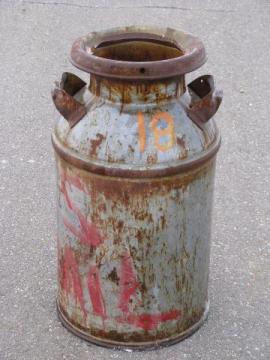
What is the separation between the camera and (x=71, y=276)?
10.9 ft

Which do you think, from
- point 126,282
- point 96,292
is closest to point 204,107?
point 126,282

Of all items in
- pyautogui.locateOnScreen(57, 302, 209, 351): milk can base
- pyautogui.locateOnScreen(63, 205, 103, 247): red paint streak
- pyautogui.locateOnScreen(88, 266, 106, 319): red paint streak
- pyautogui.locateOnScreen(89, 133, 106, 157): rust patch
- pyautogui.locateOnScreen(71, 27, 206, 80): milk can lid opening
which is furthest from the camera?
pyautogui.locateOnScreen(57, 302, 209, 351): milk can base

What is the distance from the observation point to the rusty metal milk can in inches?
114

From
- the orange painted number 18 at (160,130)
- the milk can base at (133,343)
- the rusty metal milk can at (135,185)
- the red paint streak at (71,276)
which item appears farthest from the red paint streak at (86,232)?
the milk can base at (133,343)

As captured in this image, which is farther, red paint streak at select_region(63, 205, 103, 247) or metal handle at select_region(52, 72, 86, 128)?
red paint streak at select_region(63, 205, 103, 247)

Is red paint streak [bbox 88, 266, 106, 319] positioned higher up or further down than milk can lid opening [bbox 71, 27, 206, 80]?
further down

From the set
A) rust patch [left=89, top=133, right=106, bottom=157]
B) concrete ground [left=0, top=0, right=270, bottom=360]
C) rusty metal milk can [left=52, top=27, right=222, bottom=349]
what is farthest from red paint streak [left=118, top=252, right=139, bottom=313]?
rust patch [left=89, top=133, right=106, bottom=157]

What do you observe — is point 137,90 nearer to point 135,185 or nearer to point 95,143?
point 95,143

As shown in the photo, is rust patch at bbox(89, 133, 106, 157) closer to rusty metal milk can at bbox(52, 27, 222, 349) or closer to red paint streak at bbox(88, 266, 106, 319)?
rusty metal milk can at bbox(52, 27, 222, 349)

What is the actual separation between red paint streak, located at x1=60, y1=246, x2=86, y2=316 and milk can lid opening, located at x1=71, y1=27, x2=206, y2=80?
87 cm

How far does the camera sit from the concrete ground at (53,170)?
11.4 ft

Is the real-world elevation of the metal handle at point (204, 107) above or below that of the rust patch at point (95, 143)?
above

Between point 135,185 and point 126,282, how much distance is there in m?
0.49

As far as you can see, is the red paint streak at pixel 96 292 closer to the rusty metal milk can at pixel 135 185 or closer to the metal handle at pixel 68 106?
the rusty metal milk can at pixel 135 185
